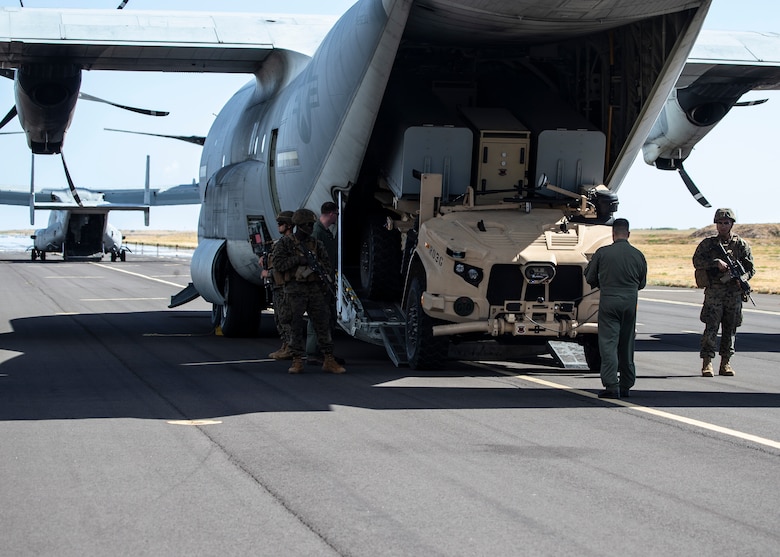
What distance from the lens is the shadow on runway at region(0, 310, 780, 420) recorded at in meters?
9.09

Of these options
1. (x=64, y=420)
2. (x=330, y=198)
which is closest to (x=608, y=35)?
(x=330, y=198)

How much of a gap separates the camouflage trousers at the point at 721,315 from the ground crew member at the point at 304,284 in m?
4.03

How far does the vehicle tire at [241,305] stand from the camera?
16.3 m

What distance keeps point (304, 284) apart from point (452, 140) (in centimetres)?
238

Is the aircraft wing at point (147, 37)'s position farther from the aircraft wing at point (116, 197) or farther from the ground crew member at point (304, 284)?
the aircraft wing at point (116, 197)

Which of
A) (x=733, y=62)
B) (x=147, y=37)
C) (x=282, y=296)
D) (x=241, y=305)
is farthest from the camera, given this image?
(x=241, y=305)

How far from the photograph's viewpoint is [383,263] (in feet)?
41.5

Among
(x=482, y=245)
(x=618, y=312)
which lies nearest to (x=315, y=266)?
(x=482, y=245)

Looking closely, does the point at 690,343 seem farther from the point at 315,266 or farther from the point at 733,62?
the point at 315,266

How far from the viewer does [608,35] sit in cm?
1247

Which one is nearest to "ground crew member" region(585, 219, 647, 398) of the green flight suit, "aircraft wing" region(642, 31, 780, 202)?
the green flight suit

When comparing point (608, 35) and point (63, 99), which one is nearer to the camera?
point (608, 35)

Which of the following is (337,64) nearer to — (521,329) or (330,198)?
(330,198)

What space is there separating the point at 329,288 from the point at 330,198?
50.9 inches
